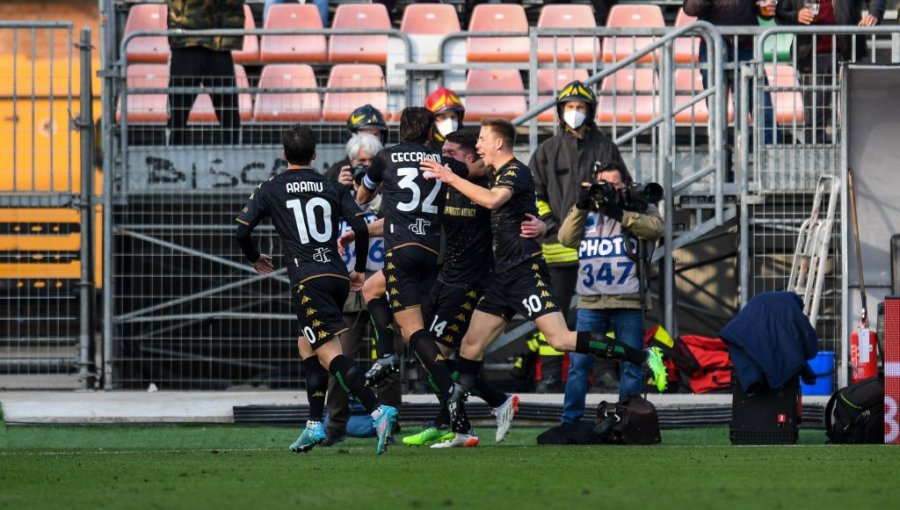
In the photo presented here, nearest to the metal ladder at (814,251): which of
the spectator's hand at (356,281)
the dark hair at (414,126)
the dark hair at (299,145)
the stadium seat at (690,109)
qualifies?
the stadium seat at (690,109)

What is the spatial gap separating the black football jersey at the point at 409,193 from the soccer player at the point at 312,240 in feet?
2.54

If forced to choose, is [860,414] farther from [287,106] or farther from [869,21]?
[287,106]

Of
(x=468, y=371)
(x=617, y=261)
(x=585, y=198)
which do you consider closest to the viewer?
(x=468, y=371)

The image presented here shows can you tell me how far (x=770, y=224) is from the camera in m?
14.4

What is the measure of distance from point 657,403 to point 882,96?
3524mm

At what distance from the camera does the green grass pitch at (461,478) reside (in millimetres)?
6789

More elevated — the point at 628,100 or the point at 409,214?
the point at 628,100

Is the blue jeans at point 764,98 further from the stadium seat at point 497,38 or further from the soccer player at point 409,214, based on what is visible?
the soccer player at point 409,214

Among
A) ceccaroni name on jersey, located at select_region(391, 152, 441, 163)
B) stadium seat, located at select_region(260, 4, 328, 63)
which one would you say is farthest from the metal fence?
ceccaroni name on jersey, located at select_region(391, 152, 441, 163)

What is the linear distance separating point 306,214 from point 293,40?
7809 mm

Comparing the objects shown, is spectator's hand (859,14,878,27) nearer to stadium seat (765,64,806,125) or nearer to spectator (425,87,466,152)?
stadium seat (765,64,806,125)

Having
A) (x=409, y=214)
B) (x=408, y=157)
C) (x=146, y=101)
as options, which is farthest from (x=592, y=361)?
Answer: (x=146, y=101)

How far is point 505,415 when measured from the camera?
10539mm

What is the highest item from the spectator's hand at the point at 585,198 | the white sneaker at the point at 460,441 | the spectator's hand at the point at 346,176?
the spectator's hand at the point at 346,176
